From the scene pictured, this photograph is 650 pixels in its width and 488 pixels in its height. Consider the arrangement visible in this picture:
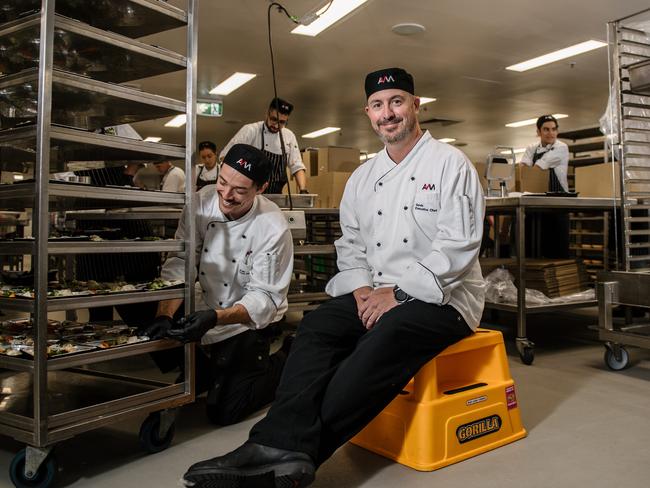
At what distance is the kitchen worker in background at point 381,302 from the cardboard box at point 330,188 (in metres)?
2.26

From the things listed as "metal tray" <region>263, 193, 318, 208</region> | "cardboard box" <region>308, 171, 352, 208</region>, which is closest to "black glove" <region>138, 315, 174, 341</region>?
"metal tray" <region>263, 193, 318, 208</region>

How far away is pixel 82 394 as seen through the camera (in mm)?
2207

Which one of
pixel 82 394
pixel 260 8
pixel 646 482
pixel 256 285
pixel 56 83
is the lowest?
pixel 646 482

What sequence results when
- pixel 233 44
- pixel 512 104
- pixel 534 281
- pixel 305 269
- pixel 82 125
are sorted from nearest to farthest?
1. pixel 82 125
2. pixel 534 281
3. pixel 305 269
4. pixel 233 44
5. pixel 512 104

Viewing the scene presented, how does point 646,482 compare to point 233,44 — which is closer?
point 646,482

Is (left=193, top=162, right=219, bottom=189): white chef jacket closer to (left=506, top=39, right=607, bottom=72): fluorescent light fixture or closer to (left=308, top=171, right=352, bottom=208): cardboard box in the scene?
(left=308, top=171, right=352, bottom=208): cardboard box

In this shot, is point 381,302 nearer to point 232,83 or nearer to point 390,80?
point 390,80

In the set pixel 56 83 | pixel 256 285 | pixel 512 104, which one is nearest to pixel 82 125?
pixel 56 83

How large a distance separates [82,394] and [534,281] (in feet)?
9.03

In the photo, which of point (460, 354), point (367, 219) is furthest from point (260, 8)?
point (460, 354)

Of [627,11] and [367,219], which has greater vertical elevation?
[627,11]

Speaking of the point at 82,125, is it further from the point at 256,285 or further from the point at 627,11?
the point at 627,11

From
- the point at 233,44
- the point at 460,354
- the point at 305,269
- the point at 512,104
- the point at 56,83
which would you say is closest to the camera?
the point at 56,83

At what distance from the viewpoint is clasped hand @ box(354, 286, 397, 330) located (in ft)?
6.06
